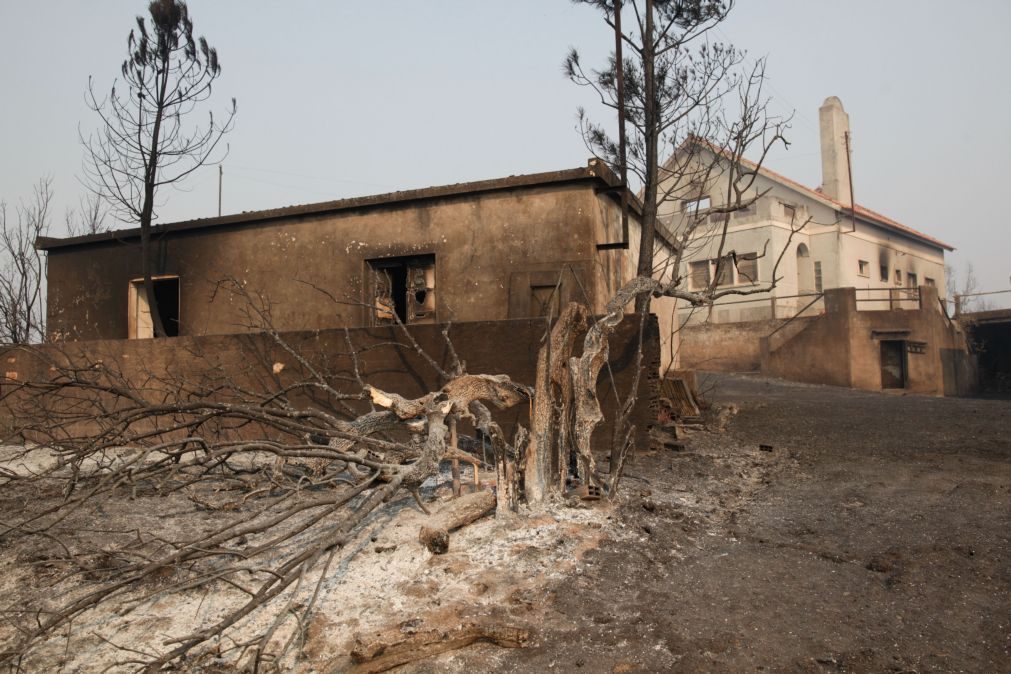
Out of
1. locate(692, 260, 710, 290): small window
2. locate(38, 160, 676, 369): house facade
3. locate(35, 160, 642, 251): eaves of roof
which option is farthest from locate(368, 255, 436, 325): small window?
locate(692, 260, 710, 290): small window

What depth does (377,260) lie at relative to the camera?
966 cm

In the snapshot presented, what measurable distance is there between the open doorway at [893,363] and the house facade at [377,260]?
9.10 meters

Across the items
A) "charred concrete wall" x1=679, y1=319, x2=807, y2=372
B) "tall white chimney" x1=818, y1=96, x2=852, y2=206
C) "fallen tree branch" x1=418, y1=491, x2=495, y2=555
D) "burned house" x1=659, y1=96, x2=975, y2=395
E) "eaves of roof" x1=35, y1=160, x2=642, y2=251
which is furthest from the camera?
"tall white chimney" x1=818, y1=96, x2=852, y2=206

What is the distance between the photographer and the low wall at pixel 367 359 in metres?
7.28

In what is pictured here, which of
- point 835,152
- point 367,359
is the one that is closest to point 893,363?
point 835,152

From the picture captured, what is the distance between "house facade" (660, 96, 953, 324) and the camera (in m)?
Result: 22.2

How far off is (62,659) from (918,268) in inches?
1193

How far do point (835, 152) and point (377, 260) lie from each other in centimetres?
2024

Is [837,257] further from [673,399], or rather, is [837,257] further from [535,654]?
[535,654]

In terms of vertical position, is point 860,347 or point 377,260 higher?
point 377,260

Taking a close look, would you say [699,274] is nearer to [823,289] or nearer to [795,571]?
[823,289]

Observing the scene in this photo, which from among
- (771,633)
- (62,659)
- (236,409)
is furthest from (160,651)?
(771,633)

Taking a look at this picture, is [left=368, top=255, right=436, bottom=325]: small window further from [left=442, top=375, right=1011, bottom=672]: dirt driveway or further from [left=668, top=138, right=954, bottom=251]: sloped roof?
[left=668, top=138, right=954, bottom=251]: sloped roof

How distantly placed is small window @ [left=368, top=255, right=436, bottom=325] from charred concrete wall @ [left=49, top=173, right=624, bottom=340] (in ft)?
0.37
